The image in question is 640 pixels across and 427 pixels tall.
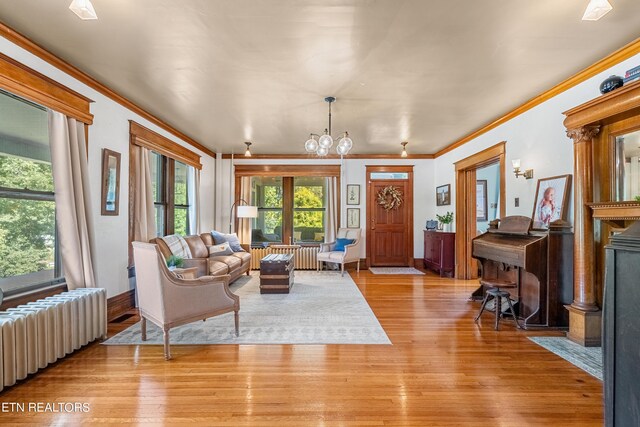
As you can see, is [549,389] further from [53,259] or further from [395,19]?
[53,259]

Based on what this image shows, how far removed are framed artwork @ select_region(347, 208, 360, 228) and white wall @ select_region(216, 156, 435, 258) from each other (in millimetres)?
72

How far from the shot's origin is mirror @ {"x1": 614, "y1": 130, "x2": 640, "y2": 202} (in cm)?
267

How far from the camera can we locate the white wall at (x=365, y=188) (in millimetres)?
7215

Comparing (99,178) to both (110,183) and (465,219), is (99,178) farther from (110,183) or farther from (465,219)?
(465,219)

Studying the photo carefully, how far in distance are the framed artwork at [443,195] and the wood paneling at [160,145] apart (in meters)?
5.20

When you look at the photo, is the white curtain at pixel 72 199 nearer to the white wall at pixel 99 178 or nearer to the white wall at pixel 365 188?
the white wall at pixel 99 178

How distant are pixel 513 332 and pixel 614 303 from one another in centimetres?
244

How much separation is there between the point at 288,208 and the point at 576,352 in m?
5.74

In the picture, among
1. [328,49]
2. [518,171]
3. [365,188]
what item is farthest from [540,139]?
[365,188]

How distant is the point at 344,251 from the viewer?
651 cm

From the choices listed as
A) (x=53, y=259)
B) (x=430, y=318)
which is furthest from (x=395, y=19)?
(x=53, y=259)

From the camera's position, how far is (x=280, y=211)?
747 centimetres

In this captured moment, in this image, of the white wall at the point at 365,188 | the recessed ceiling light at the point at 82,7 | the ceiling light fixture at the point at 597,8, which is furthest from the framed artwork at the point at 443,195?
the recessed ceiling light at the point at 82,7

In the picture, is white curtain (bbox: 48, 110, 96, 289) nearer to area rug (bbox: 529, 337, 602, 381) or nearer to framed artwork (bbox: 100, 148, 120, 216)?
framed artwork (bbox: 100, 148, 120, 216)
